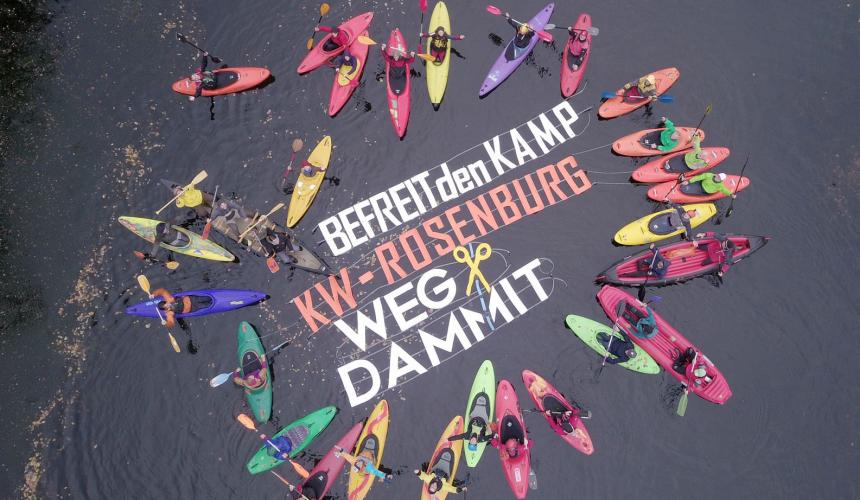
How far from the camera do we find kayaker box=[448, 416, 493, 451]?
17219 millimetres

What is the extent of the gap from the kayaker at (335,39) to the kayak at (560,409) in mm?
13365

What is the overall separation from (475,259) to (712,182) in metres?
8.26

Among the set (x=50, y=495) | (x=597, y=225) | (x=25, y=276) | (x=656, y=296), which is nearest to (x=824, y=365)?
(x=656, y=296)

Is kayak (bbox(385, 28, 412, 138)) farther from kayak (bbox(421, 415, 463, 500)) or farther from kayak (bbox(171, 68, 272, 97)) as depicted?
kayak (bbox(421, 415, 463, 500))

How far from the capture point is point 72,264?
19.5m

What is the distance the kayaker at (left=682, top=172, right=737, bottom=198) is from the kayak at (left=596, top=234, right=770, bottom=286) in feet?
5.08

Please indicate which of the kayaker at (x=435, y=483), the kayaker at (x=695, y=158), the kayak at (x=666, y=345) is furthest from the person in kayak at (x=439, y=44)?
the kayaker at (x=435, y=483)


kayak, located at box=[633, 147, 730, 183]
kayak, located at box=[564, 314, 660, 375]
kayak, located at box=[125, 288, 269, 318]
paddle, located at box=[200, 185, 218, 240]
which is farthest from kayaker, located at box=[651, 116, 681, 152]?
paddle, located at box=[200, 185, 218, 240]

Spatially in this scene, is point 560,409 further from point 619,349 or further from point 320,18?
point 320,18

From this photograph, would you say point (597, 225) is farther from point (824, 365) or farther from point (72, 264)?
point (72, 264)

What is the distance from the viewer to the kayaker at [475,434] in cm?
1722

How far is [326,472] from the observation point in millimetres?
17391

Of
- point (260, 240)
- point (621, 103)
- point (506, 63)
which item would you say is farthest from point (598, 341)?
point (260, 240)

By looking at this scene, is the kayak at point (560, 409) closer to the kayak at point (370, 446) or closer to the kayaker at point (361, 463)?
the kayak at point (370, 446)
